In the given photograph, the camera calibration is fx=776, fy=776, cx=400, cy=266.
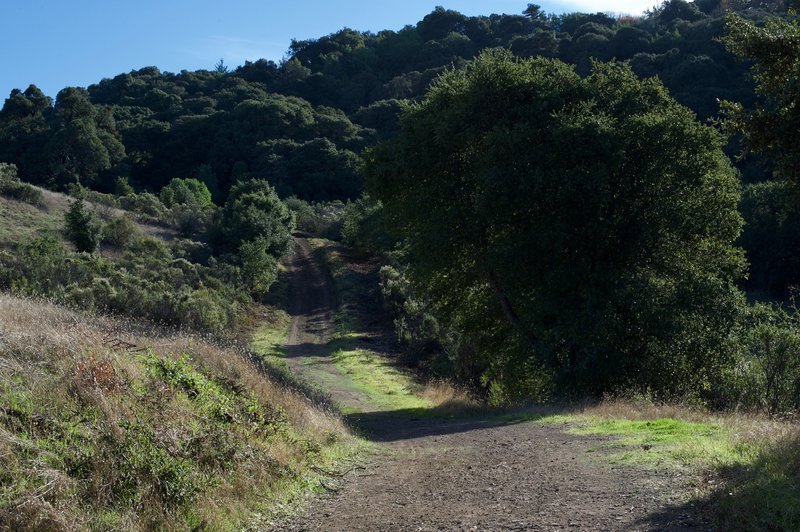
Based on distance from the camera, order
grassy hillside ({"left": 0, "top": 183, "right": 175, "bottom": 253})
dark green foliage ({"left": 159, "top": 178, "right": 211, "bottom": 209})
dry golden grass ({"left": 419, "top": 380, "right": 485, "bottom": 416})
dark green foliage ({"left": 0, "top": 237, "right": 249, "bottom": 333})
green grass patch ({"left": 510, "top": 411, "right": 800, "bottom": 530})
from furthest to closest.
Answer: dark green foliage ({"left": 159, "top": 178, "right": 211, "bottom": 209})
grassy hillside ({"left": 0, "top": 183, "right": 175, "bottom": 253})
dark green foliage ({"left": 0, "top": 237, "right": 249, "bottom": 333})
dry golden grass ({"left": 419, "top": 380, "right": 485, "bottom": 416})
green grass patch ({"left": 510, "top": 411, "right": 800, "bottom": 530})

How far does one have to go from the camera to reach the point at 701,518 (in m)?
6.04

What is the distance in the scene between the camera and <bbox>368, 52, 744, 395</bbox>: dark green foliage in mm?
18281

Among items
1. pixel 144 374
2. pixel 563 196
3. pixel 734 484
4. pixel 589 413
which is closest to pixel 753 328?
pixel 563 196

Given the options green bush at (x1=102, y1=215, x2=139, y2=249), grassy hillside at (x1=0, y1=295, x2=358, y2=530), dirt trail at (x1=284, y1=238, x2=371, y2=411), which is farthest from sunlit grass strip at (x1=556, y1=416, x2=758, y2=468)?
green bush at (x1=102, y1=215, x2=139, y2=249)

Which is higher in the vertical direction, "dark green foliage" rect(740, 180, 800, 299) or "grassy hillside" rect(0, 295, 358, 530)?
"dark green foliage" rect(740, 180, 800, 299)

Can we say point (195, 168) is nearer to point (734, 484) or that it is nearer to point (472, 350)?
point (472, 350)

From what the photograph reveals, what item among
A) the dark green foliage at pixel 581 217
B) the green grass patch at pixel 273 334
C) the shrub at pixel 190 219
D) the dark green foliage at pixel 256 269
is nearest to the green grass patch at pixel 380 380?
the green grass patch at pixel 273 334

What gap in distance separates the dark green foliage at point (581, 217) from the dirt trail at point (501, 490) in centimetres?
634

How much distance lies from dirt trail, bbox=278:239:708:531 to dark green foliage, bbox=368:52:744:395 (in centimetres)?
634

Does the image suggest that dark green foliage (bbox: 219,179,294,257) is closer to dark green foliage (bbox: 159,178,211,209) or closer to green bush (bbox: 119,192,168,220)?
green bush (bbox: 119,192,168,220)

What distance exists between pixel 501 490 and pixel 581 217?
12.2m

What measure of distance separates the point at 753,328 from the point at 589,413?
22.2 ft

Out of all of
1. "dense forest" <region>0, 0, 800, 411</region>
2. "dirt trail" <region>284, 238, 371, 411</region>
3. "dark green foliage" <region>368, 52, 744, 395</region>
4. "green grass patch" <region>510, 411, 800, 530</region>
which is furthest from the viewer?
"dirt trail" <region>284, 238, 371, 411</region>

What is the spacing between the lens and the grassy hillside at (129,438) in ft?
19.7
